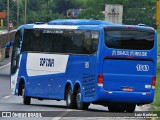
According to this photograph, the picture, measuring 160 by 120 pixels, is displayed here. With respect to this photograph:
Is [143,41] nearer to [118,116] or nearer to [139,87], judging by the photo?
[139,87]

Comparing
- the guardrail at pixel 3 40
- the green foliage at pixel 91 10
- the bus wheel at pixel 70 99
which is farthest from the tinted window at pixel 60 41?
the green foliage at pixel 91 10

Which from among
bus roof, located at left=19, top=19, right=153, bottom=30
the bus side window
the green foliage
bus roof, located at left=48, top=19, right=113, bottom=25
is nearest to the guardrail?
the bus side window

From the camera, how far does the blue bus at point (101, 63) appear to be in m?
28.0

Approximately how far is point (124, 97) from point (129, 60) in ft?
3.86

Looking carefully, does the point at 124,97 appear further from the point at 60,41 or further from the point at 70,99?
the point at 60,41

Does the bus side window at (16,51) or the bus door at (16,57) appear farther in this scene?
the bus door at (16,57)

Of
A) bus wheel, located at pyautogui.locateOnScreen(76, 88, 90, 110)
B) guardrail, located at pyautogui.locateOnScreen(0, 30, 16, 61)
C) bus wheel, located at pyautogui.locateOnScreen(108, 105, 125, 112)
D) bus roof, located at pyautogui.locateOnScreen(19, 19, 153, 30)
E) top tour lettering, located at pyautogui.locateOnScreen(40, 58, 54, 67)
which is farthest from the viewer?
guardrail, located at pyautogui.locateOnScreen(0, 30, 16, 61)

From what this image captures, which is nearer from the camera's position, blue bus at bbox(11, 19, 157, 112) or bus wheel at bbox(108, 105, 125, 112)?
blue bus at bbox(11, 19, 157, 112)

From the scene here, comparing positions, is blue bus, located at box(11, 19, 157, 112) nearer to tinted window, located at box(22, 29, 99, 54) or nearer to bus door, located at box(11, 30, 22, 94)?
tinted window, located at box(22, 29, 99, 54)

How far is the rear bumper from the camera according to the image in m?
28.0

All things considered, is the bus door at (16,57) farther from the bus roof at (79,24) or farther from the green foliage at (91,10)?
the green foliage at (91,10)

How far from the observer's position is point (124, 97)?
2831 cm

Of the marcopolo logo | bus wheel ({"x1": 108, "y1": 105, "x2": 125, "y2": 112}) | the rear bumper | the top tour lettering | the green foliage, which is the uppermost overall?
the marcopolo logo

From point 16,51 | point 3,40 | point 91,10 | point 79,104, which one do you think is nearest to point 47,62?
point 79,104
